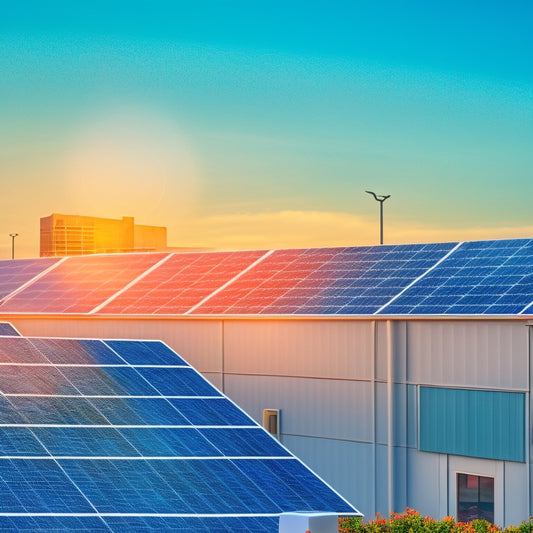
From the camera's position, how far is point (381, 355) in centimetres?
3156

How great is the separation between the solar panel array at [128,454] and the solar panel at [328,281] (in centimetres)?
996

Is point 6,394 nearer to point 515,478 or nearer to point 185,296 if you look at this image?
point 515,478

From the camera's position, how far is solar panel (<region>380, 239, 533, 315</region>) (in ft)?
98.4

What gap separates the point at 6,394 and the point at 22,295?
26.2 metres

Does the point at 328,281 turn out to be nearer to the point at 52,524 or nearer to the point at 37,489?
the point at 37,489

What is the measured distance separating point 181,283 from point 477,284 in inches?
534

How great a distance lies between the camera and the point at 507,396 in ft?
94.1

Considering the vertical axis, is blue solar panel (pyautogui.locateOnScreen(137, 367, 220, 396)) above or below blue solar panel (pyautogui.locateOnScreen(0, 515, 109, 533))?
above

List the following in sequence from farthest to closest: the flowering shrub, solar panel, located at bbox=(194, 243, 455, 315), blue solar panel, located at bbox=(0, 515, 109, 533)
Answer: solar panel, located at bbox=(194, 243, 455, 315) < the flowering shrub < blue solar panel, located at bbox=(0, 515, 109, 533)

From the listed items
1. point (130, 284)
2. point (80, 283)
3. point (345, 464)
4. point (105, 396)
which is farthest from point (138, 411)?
point (80, 283)

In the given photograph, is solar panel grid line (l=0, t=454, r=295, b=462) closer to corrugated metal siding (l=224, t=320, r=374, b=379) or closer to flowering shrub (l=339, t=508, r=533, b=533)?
flowering shrub (l=339, t=508, r=533, b=533)

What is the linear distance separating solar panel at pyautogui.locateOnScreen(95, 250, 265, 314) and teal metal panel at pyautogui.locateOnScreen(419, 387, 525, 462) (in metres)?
11.0

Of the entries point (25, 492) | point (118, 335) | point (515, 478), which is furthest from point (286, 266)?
point (25, 492)

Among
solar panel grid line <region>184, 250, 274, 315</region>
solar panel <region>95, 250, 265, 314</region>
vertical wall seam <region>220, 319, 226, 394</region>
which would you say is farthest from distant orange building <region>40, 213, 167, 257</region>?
vertical wall seam <region>220, 319, 226, 394</region>
